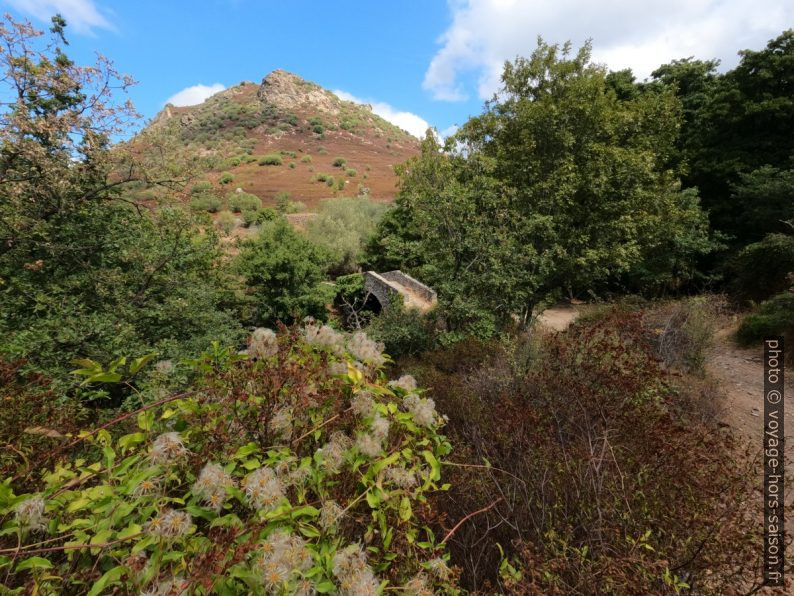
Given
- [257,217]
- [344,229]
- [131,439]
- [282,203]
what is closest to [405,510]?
[131,439]

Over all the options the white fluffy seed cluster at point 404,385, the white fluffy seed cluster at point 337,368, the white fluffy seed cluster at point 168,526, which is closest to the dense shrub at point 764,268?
the white fluffy seed cluster at point 404,385

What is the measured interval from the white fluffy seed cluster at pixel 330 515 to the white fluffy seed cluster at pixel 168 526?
14.8 inches

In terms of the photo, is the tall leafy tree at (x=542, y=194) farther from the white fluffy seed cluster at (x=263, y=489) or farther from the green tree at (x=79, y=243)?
the white fluffy seed cluster at (x=263, y=489)

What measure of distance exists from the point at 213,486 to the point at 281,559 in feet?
1.00

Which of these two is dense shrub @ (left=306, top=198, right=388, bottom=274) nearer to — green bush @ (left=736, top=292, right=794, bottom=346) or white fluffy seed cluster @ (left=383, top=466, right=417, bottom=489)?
green bush @ (left=736, top=292, right=794, bottom=346)

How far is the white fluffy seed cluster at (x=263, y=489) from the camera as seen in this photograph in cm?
110

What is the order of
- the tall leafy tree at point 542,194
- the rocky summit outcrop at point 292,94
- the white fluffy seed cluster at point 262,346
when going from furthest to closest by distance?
the rocky summit outcrop at point 292,94, the tall leafy tree at point 542,194, the white fluffy seed cluster at point 262,346

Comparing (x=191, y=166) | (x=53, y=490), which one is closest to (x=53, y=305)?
(x=191, y=166)

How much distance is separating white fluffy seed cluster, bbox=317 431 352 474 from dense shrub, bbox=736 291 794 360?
1133cm

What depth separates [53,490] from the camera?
1081mm

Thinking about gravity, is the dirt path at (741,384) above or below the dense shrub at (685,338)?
below

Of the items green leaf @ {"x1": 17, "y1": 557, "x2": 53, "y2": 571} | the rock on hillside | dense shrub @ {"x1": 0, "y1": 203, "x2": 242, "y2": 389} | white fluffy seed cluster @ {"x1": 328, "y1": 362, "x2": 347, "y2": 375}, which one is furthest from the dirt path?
the rock on hillside

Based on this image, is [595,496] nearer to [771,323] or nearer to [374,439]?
[374,439]

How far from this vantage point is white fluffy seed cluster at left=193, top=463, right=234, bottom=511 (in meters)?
1.11
